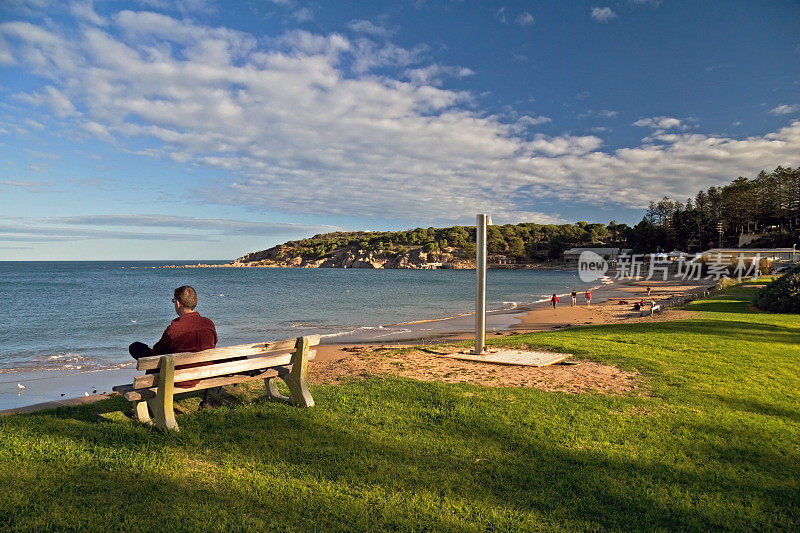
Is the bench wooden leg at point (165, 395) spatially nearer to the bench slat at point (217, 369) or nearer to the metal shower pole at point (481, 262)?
the bench slat at point (217, 369)

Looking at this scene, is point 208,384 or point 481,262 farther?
point 481,262

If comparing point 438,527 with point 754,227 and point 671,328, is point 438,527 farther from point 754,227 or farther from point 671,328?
point 754,227

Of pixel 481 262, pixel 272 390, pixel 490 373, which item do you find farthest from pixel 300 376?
pixel 481 262

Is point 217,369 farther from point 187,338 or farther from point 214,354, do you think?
point 187,338

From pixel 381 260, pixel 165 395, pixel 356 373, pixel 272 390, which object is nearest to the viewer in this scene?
pixel 165 395

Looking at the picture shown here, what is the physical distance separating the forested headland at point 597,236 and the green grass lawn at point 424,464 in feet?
291

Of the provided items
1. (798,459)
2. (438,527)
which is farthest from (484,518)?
(798,459)

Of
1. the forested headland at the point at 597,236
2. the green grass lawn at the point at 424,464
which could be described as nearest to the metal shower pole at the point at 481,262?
the green grass lawn at the point at 424,464

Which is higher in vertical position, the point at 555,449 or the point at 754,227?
the point at 754,227

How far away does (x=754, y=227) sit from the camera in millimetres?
94812

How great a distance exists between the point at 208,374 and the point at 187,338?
510 millimetres

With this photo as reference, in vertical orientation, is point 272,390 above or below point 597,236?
below

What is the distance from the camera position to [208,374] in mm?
4957

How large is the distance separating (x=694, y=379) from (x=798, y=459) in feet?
10.4
